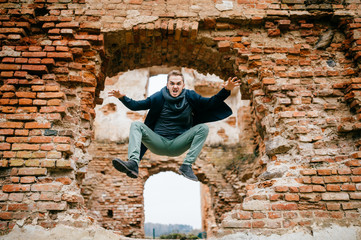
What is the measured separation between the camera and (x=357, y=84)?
11.1ft

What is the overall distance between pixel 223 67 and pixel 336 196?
2.48 m

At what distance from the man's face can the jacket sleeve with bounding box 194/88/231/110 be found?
0.26 meters

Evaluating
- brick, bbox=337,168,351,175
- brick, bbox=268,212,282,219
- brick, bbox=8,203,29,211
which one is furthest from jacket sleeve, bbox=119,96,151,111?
brick, bbox=337,168,351,175

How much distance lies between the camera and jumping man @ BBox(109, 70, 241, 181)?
120 inches

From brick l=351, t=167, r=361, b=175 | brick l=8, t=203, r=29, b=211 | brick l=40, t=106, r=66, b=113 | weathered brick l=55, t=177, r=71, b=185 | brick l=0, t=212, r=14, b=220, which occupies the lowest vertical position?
brick l=0, t=212, r=14, b=220

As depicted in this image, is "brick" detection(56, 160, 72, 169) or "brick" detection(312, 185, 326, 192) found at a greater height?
"brick" detection(56, 160, 72, 169)

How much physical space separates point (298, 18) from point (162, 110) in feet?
8.15

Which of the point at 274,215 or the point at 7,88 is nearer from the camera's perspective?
the point at 274,215

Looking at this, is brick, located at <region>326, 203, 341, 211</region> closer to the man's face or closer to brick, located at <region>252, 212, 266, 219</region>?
brick, located at <region>252, 212, 266, 219</region>

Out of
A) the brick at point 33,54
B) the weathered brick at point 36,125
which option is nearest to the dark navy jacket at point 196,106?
the weathered brick at point 36,125

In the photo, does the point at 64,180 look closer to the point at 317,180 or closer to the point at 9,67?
the point at 9,67

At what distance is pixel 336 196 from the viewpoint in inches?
115

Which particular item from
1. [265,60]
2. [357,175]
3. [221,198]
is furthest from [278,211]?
[221,198]

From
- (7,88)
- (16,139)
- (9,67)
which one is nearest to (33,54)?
(9,67)
